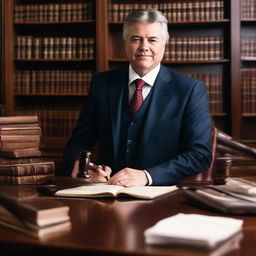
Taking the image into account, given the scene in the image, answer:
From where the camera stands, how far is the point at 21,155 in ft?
6.91

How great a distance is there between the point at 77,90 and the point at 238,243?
3.76 m

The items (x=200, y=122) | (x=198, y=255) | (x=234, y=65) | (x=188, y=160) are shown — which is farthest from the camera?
(x=234, y=65)

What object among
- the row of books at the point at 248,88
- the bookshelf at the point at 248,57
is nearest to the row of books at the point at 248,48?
the bookshelf at the point at 248,57

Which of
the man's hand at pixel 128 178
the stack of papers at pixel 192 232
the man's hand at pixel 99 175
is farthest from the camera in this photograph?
the man's hand at pixel 99 175

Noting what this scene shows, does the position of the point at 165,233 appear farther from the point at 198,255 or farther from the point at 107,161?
the point at 107,161

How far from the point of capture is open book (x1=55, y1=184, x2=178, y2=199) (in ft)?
5.76

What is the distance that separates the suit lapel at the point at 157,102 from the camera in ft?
8.71

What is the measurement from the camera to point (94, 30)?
4879 millimetres

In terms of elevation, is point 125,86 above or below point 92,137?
above

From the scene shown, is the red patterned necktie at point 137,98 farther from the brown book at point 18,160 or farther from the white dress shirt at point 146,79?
the brown book at point 18,160

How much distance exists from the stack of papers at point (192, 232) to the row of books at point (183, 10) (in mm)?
3495

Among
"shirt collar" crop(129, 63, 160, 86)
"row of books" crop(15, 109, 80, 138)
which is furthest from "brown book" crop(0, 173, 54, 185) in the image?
"row of books" crop(15, 109, 80, 138)

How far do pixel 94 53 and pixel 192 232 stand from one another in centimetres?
372

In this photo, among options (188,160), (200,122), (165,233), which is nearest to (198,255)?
(165,233)
